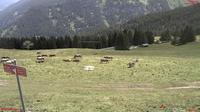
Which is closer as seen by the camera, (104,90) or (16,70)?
(16,70)

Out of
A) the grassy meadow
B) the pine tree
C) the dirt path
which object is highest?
the pine tree

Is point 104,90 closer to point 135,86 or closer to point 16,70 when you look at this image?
point 135,86

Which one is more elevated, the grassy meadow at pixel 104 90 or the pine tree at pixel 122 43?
the pine tree at pixel 122 43

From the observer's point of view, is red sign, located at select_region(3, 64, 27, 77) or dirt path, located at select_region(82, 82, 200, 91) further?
dirt path, located at select_region(82, 82, 200, 91)

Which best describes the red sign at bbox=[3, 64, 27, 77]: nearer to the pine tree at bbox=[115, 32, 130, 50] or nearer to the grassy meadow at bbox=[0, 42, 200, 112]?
the grassy meadow at bbox=[0, 42, 200, 112]

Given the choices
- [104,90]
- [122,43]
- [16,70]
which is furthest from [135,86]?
[122,43]

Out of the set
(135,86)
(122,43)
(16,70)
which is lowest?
(135,86)

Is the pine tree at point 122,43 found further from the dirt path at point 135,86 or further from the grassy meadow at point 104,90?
the dirt path at point 135,86

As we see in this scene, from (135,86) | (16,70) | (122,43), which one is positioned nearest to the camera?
(16,70)

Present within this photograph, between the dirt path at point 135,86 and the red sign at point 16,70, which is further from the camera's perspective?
the dirt path at point 135,86

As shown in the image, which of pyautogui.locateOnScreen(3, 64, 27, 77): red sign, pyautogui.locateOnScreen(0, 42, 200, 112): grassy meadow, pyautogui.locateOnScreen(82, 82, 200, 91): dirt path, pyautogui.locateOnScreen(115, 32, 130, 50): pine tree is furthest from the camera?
pyautogui.locateOnScreen(115, 32, 130, 50): pine tree

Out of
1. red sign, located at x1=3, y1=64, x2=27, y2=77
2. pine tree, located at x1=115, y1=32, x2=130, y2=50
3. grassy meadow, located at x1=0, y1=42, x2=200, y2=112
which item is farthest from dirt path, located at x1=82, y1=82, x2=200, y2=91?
pine tree, located at x1=115, y1=32, x2=130, y2=50

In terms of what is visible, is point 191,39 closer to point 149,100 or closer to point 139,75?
point 139,75

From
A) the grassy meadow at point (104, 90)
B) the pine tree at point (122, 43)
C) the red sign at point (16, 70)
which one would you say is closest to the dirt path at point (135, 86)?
the grassy meadow at point (104, 90)
